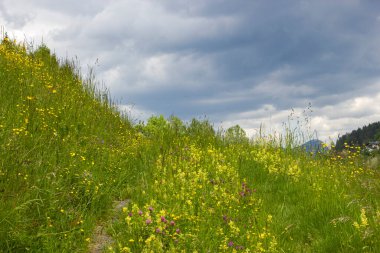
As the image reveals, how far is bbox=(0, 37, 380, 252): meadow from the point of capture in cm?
514

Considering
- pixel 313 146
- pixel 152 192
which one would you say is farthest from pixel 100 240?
pixel 313 146

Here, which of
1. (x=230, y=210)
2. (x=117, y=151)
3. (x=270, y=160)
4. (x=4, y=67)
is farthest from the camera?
(x=4, y=67)

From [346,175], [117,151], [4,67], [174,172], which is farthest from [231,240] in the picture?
[4,67]

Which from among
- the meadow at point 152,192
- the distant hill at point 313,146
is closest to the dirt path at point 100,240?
the meadow at point 152,192

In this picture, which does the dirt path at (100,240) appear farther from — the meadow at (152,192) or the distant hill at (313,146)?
the distant hill at (313,146)

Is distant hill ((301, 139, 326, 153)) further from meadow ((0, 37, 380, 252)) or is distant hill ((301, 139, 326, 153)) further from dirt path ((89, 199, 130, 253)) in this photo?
dirt path ((89, 199, 130, 253))

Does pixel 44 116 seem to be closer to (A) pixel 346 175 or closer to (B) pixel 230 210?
(B) pixel 230 210

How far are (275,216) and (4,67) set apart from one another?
8075 millimetres

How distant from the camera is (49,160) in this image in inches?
256

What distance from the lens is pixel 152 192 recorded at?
6.94 metres

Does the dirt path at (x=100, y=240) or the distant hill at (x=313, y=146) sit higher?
the distant hill at (x=313, y=146)

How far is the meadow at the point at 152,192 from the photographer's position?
16.9 ft

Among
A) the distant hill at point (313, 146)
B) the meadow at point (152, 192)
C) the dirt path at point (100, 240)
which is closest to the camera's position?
the meadow at point (152, 192)

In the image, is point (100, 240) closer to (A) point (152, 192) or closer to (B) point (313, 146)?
(A) point (152, 192)
